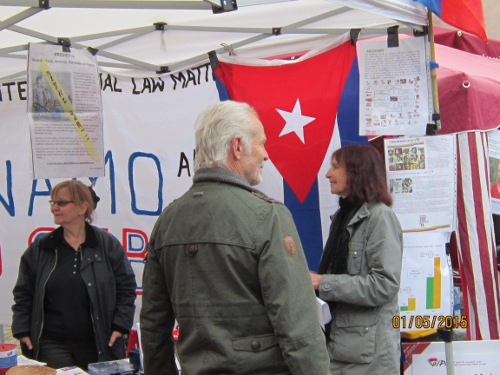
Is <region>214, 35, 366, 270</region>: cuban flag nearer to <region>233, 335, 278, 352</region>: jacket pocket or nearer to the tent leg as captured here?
the tent leg

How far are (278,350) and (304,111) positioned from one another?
7.39 feet

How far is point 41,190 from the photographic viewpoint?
15.2 ft

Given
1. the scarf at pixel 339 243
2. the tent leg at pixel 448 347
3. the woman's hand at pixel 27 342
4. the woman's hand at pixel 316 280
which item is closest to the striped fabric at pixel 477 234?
the tent leg at pixel 448 347

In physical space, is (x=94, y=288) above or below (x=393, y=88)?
below

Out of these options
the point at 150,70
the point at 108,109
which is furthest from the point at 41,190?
the point at 150,70

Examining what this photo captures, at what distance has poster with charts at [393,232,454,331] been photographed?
11.5 feet

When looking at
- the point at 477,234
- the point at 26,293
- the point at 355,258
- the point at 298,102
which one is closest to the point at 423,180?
the point at 477,234

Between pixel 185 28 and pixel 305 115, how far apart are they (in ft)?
2.85

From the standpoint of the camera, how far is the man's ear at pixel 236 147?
1.80 meters

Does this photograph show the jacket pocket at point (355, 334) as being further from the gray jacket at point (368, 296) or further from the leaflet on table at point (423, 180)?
the leaflet on table at point (423, 180)

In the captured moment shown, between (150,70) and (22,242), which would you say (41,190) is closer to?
(22,242)

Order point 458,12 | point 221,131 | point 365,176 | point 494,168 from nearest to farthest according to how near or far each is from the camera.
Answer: point 221,131
point 458,12
point 365,176
point 494,168

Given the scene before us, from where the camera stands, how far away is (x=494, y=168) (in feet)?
13.2

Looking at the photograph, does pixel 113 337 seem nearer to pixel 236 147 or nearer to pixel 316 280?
pixel 316 280
